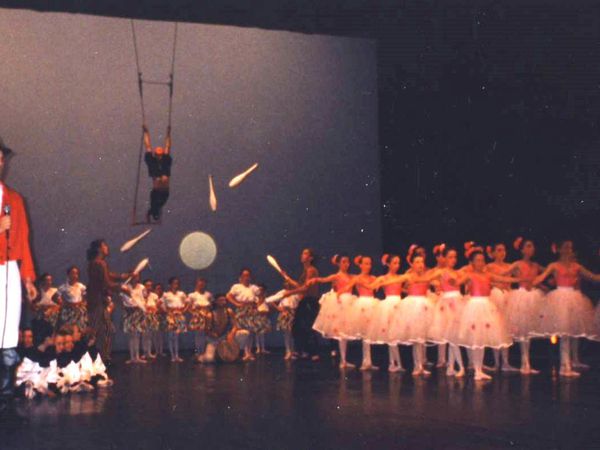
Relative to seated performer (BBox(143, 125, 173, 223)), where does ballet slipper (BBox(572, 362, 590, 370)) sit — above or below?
below

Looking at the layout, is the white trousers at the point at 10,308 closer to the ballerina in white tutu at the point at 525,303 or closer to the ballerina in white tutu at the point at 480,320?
the ballerina in white tutu at the point at 480,320

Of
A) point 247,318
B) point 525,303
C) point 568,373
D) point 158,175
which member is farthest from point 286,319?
point 568,373

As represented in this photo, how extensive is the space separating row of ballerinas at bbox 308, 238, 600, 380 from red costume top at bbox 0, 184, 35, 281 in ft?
16.6

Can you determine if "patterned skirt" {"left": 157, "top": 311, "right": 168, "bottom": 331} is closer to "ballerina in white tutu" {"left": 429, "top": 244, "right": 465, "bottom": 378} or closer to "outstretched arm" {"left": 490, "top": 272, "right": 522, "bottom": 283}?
"ballerina in white tutu" {"left": 429, "top": 244, "right": 465, "bottom": 378}

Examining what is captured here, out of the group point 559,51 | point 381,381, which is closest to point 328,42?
point 559,51

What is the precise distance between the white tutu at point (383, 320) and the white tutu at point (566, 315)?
5.18 feet

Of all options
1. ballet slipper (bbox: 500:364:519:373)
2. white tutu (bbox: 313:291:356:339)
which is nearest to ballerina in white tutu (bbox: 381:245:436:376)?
ballet slipper (bbox: 500:364:519:373)

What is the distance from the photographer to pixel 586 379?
9.34 metres

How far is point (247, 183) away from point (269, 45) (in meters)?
2.23

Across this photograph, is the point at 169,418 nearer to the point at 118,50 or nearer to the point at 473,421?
the point at 473,421

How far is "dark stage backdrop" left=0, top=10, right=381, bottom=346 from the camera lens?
1381 centimetres

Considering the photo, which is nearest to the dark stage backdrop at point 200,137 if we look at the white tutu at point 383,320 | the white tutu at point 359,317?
the white tutu at point 359,317

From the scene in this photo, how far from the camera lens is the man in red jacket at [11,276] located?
542 cm

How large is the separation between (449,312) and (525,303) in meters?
1.23
